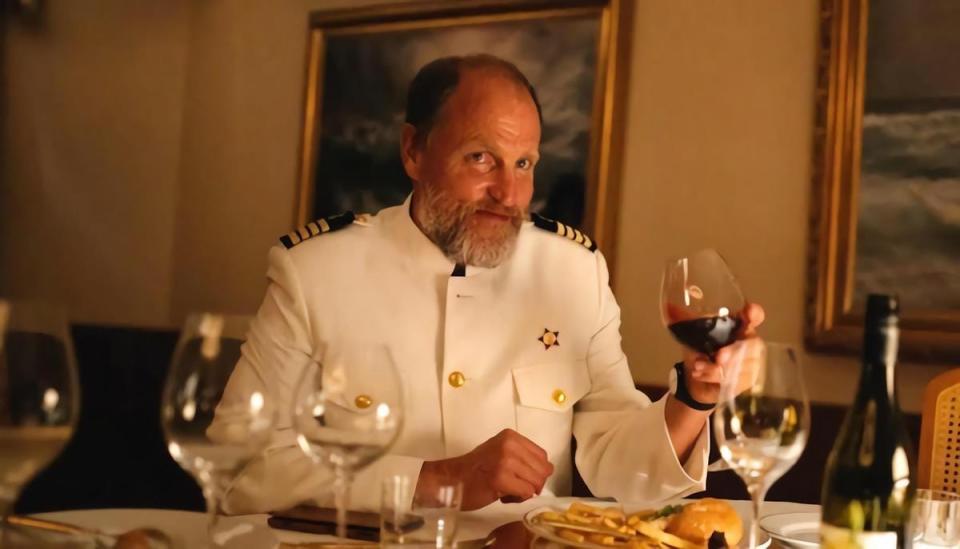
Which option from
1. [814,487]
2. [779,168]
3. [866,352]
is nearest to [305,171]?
[779,168]

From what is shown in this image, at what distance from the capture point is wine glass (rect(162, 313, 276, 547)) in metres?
0.77

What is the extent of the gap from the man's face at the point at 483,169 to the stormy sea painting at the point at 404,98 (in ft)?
2.54

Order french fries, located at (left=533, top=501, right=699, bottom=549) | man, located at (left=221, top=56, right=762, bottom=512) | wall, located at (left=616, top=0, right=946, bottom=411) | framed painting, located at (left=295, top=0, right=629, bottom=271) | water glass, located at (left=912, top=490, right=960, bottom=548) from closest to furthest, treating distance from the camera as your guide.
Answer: french fries, located at (left=533, top=501, right=699, bottom=549), water glass, located at (left=912, top=490, right=960, bottom=548), man, located at (left=221, top=56, right=762, bottom=512), wall, located at (left=616, top=0, right=946, bottom=411), framed painting, located at (left=295, top=0, right=629, bottom=271)

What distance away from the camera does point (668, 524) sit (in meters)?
0.94

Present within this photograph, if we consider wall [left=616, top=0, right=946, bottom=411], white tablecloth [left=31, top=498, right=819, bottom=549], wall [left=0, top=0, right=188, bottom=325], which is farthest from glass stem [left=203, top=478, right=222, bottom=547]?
wall [left=0, top=0, right=188, bottom=325]

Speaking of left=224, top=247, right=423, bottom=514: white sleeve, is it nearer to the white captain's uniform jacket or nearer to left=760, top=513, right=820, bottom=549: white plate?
the white captain's uniform jacket

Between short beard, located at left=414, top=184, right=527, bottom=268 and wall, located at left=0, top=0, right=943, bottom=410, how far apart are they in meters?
0.77

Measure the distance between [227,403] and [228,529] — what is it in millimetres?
257

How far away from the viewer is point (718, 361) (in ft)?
3.50

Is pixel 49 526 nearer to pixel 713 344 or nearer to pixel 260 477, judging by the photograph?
pixel 260 477

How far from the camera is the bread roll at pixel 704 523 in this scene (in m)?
0.91

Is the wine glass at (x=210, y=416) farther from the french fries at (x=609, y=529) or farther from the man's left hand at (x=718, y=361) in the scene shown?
the man's left hand at (x=718, y=361)

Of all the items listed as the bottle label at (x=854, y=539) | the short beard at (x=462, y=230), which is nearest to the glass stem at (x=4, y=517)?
the bottle label at (x=854, y=539)

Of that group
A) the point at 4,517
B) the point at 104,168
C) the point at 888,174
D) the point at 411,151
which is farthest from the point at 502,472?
the point at 104,168
